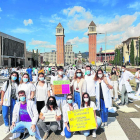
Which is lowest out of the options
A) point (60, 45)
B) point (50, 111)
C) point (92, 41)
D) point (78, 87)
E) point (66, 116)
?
point (66, 116)

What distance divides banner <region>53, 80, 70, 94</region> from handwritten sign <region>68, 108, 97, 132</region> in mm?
864

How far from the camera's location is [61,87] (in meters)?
5.39

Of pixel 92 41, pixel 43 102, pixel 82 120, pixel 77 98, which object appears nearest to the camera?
pixel 82 120

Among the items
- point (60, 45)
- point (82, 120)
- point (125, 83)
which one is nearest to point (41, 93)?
point (82, 120)

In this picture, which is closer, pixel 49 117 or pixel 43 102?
pixel 49 117

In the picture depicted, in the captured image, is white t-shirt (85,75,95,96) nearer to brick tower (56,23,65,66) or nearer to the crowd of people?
the crowd of people

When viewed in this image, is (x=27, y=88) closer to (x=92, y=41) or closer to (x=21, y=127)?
(x=21, y=127)

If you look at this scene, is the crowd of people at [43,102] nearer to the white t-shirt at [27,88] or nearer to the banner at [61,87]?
the white t-shirt at [27,88]

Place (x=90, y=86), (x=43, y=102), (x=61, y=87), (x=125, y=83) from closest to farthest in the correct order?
(x=61, y=87) → (x=43, y=102) → (x=90, y=86) → (x=125, y=83)

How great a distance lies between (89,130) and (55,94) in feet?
4.90

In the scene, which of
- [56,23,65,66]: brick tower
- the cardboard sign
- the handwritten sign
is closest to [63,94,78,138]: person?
the handwritten sign

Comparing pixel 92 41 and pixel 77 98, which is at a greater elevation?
pixel 92 41

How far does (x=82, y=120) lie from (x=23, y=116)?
62.6 inches

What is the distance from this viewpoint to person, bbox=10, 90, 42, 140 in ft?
14.6
